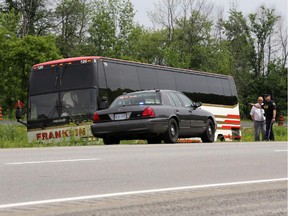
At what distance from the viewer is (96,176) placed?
9.49 metres

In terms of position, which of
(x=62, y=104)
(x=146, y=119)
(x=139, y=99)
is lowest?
(x=146, y=119)

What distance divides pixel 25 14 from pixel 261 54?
3492 cm

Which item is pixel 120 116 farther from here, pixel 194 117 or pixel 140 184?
pixel 140 184

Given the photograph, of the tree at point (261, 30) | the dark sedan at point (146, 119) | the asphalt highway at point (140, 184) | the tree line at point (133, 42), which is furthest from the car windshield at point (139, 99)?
the tree at point (261, 30)

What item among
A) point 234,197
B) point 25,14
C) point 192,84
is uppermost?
point 25,14

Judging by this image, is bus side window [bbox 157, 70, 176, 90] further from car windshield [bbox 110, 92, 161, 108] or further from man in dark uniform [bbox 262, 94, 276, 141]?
car windshield [bbox 110, 92, 161, 108]

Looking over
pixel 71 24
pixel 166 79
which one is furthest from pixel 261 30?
pixel 166 79

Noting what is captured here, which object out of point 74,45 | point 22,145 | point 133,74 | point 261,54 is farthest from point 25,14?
point 22,145

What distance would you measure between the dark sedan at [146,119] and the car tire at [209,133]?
112 cm

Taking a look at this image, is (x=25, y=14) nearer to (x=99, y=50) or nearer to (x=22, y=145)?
(x=99, y=50)

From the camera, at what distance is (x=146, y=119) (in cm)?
1773

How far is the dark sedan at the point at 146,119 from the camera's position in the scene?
17781 millimetres

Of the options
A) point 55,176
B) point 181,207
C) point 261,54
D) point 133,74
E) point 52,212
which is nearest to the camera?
point 52,212

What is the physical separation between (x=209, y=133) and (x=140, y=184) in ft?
41.0
